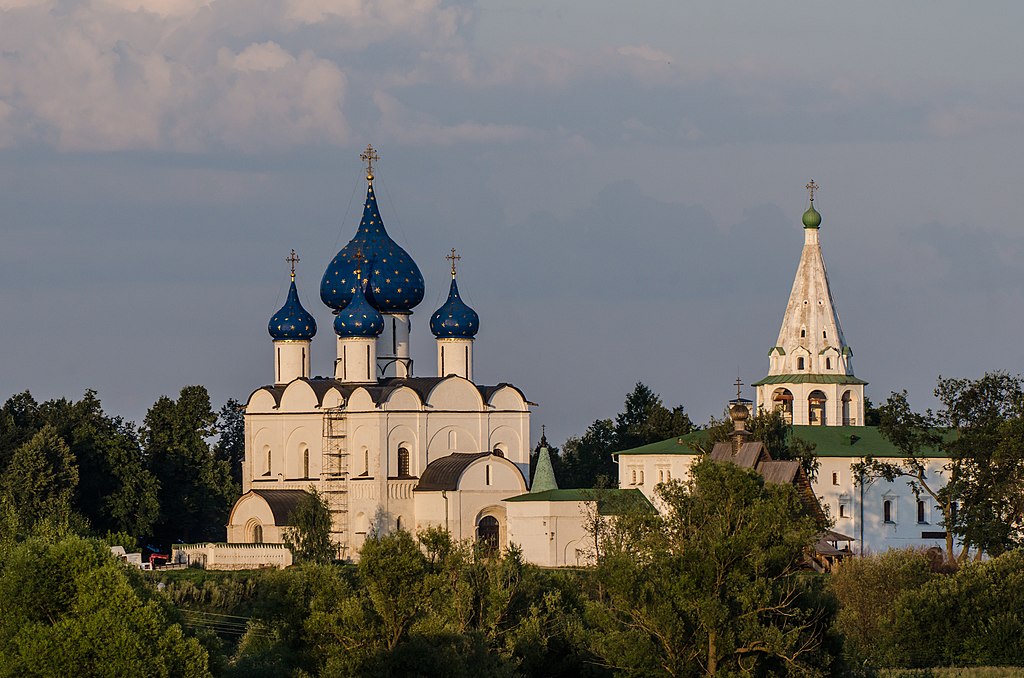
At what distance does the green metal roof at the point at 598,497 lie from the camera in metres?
44.9

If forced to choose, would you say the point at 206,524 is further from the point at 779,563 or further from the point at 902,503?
the point at 779,563

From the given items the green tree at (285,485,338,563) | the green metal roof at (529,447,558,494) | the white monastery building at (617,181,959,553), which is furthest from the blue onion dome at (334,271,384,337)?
the white monastery building at (617,181,959,553)

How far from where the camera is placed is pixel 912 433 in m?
44.4

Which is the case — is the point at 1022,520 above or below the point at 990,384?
below

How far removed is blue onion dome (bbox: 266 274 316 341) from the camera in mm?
50500

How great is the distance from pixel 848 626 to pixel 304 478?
19654 millimetres

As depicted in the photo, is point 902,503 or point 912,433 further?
point 902,503

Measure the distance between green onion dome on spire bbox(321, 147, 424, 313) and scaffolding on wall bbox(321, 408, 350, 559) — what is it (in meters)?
3.06

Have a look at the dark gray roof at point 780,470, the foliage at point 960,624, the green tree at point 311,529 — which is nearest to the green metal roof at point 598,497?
the green tree at point 311,529

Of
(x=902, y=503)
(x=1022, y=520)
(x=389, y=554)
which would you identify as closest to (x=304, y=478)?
(x=902, y=503)

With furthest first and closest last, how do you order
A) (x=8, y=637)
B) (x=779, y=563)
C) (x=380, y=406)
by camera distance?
(x=380, y=406) → (x=779, y=563) → (x=8, y=637)

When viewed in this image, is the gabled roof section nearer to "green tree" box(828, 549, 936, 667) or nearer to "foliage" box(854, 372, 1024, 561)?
"foliage" box(854, 372, 1024, 561)

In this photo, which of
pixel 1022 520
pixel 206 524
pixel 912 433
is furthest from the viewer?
pixel 206 524

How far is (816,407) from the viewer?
172ft
